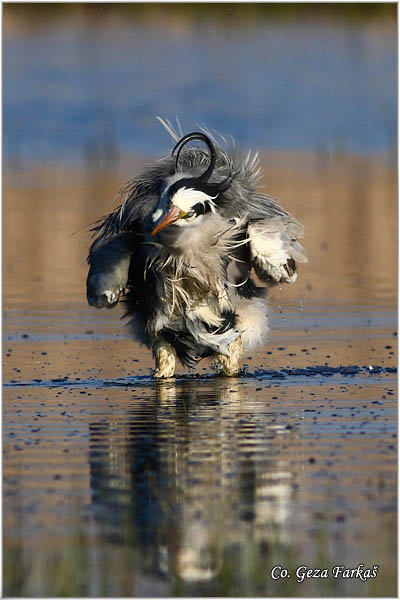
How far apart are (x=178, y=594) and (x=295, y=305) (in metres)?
7.31

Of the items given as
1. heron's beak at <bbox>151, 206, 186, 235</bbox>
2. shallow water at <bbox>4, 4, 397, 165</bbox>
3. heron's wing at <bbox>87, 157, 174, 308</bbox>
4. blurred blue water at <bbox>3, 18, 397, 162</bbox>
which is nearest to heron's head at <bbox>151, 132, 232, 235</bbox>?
heron's beak at <bbox>151, 206, 186, 235</bbox>

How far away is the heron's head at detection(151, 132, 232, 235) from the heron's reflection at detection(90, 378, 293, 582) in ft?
3.83

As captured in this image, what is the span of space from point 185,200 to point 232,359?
1563 mm

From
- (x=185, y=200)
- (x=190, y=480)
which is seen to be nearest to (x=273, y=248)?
(x=185, y=200)

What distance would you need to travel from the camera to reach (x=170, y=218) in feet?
28.3

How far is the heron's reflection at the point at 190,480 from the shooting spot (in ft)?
19.1

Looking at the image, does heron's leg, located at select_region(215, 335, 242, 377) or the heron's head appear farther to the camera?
heron's leg, located at select_region(215, 335, 242, 377)

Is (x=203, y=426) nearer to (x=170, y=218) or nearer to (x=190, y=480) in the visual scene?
(x=190, y=480)

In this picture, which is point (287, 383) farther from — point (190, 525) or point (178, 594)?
point (178, 594)

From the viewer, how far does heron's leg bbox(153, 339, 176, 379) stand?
31.4 ft

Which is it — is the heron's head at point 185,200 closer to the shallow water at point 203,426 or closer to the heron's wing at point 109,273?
the heron's wing at point 109,273

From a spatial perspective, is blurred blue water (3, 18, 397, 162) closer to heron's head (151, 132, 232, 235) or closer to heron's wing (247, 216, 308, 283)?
heron's wing (247, 216, 308, 283)

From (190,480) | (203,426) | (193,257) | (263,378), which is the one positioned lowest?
(190,480)

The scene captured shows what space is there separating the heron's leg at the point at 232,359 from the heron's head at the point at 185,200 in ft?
3.86
